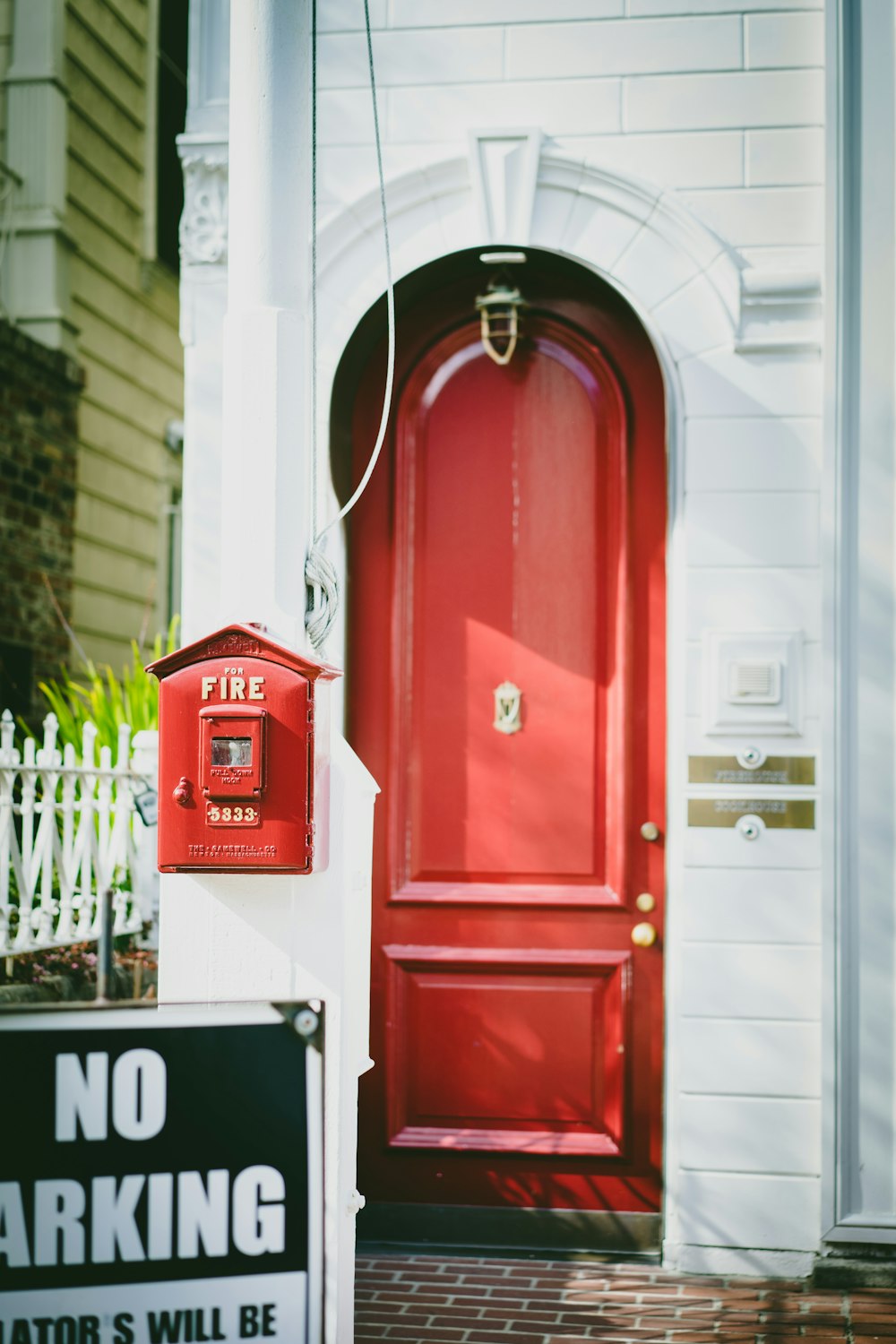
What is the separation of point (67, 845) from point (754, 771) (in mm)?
2494

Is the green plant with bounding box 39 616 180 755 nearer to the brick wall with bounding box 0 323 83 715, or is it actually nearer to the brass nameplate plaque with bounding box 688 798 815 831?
the brick wall with bounding box 0 323 83 715

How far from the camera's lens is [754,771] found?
14.4 ft

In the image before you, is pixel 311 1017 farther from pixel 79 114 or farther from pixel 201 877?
→ pixel 79 114

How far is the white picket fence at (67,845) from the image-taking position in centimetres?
488

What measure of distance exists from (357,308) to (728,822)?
2079mm

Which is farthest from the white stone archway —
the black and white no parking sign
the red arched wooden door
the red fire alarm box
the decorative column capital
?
the black and white no parking sign

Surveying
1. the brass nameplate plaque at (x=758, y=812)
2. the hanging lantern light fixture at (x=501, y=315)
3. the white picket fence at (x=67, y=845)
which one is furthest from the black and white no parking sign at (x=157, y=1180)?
the hanging lantern light fixture at (x=501, y=315)

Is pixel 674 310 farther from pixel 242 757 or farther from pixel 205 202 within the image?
pixel 242 757

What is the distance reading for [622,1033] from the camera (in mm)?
4543

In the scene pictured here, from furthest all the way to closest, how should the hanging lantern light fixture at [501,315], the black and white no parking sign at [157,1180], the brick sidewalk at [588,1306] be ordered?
the hanging lantern light fixture at [501,315]
the brick sidewalk at [588,1306]
the black and white no parking sign at [157,1180]

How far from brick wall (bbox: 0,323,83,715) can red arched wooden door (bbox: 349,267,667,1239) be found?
3.00m

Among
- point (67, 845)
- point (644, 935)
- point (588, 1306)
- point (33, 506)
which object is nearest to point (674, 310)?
point (644, 935)

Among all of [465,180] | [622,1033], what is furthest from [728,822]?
[465,180]

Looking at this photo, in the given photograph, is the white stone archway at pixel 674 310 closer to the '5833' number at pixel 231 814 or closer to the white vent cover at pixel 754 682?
the white vent cover at pixel 754 682
